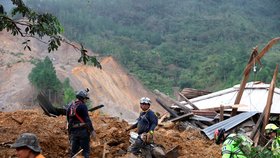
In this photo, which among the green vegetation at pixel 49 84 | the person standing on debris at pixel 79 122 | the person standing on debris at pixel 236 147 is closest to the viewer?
the person standing on debris at pixel 236 147

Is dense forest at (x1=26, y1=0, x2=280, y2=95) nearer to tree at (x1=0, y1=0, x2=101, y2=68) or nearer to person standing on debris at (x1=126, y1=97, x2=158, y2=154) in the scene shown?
person standing on debris at (x1=126, y1=97, x2=158, y2=154)

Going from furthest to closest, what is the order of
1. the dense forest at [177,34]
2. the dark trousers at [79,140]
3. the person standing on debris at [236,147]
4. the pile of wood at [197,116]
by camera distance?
the dense forest at [177,34], the pile of wood at [197,116], the dark trousers at [79,140], the person standing on debris at [236,147]

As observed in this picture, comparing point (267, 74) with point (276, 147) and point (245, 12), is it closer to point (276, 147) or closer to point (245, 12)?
point (276, 147)

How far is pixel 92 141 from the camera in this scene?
1060cm

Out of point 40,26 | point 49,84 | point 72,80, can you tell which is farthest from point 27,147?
point 72,80

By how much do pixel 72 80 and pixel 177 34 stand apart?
31.9 meters

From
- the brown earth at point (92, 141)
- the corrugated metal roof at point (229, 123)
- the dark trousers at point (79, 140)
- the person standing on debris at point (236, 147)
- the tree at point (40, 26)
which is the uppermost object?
the tree at point (40, 26)

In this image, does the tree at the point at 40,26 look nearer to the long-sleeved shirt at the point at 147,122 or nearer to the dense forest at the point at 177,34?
the long-sleeved shirt at the point at 147,122

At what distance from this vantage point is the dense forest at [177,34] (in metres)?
45.6

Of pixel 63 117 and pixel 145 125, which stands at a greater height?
pixel 145 125

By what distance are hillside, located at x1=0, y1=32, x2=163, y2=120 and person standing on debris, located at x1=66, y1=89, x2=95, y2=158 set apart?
62.8 ft

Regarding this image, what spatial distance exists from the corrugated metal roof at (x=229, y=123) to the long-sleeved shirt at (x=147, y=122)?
5.57 metres

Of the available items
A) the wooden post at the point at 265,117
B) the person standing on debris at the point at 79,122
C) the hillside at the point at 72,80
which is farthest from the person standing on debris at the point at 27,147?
the hillside at the point at 72,80

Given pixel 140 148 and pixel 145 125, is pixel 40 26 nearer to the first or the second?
pixel 145 125
